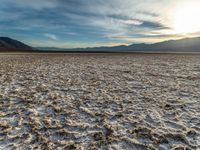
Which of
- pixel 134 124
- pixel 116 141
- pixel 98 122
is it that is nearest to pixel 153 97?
pixel 134 124

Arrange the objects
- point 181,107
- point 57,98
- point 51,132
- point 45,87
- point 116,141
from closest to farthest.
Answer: point 116,141 → point 51,132 → point 181,107 → point 57,98 → point 45,87

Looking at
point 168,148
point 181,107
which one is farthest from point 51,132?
point 181,107

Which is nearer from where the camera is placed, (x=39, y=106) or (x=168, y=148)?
(x=168, y=148)

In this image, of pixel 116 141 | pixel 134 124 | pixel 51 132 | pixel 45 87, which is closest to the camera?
pixel 116 141

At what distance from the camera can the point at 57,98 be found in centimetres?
656

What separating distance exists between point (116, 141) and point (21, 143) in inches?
78.4

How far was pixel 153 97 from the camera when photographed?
6.71 metres

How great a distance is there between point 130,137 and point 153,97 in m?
3.30

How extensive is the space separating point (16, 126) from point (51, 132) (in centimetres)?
98

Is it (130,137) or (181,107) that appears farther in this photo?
(181,107)

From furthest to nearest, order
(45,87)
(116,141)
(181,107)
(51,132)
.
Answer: (45,87), (181,107), (51,132), (116,141)

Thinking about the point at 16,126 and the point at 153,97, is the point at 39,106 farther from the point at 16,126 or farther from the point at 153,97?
the point at 153,97

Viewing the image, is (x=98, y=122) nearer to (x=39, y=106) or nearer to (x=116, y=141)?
(x=116, y=141)

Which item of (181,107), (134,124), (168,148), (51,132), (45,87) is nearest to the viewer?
(168,148)
